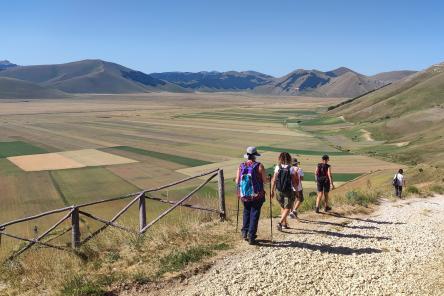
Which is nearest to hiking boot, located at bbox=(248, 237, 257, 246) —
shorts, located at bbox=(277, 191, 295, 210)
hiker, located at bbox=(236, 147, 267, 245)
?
hiker, located at bbox=(236, 147, 267, 245)

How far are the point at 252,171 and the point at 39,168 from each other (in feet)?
152

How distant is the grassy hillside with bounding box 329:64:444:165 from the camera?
213 feet

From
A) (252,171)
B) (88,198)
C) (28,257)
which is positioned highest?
(252,171)

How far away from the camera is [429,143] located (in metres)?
67.1

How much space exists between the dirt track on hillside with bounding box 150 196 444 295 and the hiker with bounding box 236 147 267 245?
64cm

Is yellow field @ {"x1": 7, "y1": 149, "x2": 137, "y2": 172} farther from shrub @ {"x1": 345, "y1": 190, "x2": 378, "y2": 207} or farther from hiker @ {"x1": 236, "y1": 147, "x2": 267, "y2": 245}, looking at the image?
hiker @ {"x1": 236, "y1": 147, "x2": 267, "y2": 245}

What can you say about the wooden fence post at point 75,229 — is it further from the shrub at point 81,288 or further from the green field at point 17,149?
the green field at point 17,149

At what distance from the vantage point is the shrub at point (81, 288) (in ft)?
28.6

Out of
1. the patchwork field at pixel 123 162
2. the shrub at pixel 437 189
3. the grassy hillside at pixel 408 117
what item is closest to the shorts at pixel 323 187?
the patchwork field at pixel 123 162

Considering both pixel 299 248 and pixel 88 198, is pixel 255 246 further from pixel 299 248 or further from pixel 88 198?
pixel 88 198

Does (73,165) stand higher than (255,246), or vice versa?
(255,246)

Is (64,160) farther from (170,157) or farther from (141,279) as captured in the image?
(141,279)

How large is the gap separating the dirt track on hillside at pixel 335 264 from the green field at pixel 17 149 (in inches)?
2312

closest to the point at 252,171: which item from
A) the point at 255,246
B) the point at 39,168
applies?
the point at 255,246
